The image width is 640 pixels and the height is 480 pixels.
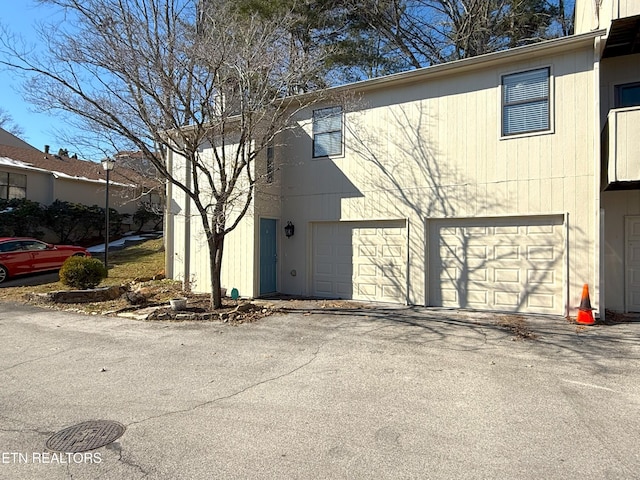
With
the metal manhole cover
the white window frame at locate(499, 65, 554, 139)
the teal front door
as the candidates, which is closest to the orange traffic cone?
the white window frame at locate(499, 65, 554, 139)

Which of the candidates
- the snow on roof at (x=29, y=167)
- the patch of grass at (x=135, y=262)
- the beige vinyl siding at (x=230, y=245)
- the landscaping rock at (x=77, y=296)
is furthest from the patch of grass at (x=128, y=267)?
the snow on roof at (x=29, y=167)

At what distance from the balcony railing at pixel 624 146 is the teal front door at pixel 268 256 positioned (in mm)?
7620

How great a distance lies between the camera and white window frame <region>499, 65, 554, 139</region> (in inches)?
328

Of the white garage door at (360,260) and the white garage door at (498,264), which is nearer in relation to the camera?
the white garage door at (498,264)

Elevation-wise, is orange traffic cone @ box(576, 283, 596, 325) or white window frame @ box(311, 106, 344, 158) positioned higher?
white window frame @ box(311, 106, 344, 158)

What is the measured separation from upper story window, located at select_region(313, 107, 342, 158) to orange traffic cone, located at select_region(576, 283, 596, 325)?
247 inches

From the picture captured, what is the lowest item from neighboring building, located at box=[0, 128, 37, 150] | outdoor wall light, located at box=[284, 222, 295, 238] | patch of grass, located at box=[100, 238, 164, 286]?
patch of grass, located at box=[100, 238, 164, 286]

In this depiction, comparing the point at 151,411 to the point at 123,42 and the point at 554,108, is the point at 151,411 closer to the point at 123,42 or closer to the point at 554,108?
the point at 123,42

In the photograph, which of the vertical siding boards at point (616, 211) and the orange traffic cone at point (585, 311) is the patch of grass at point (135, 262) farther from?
the vertical siding boards at point (616, 211)

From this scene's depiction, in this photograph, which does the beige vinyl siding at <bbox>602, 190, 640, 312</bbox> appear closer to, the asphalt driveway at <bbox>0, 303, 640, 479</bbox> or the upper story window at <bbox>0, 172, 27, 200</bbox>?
the asphalt driveway at <bbox>0, 303, 640, 479</bbox>

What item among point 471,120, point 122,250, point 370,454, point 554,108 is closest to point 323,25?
point 471,120

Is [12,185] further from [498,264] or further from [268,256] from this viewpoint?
[498,264]

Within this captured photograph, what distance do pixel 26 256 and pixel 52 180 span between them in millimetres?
8723

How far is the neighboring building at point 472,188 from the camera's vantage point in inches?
318
